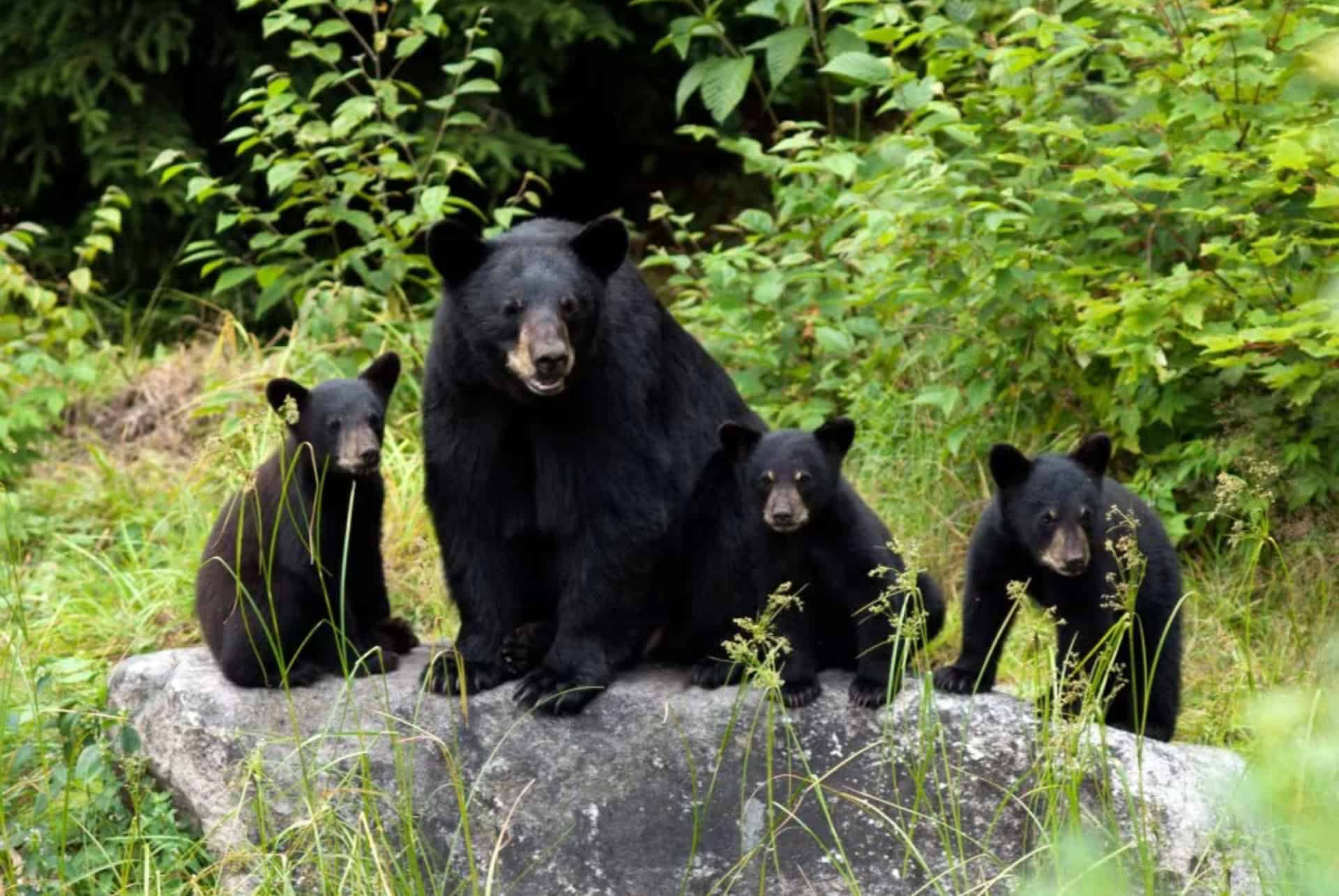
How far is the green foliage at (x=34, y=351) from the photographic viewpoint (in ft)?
23.7

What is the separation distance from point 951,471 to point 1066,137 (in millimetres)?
1429

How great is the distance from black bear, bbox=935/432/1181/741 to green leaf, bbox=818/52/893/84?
218 cm

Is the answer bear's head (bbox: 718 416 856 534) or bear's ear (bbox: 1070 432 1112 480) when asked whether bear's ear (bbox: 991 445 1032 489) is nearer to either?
bear's ear (bbox: 1070 432 1112 480)

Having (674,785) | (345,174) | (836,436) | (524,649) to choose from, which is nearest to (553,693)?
(524,649)

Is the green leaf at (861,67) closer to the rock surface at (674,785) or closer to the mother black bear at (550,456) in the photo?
the mother black bear at (550,456)

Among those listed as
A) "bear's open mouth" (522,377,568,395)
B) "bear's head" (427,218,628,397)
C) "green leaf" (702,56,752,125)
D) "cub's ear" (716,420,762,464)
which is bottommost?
"cub's ear" (716,420,762,464)

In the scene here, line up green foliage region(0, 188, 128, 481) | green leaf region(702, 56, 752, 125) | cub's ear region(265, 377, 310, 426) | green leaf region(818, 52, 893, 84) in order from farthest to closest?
green foliage region(0, 188, 128, 481), green leaf region(702, 56, 752, 125), green leaf region(818, 52, 893, 84), cub's ear region(265, 377, 310, 426)

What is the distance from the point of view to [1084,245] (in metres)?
6.17

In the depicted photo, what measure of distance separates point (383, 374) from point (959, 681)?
6.00 ft

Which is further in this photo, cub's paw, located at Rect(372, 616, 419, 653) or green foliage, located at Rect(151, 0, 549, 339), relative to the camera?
green foliage, located at Rect(151, 0, 549, 339)

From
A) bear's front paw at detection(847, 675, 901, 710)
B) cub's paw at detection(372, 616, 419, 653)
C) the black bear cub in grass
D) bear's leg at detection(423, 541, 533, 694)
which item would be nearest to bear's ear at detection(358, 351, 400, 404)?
the black bear cub in grass

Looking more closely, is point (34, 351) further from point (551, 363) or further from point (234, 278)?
point (551, 363)

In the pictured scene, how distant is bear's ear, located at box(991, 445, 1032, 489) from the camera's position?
4.38 metres

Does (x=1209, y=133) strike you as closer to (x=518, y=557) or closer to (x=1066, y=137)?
(x=1066, y=137)
